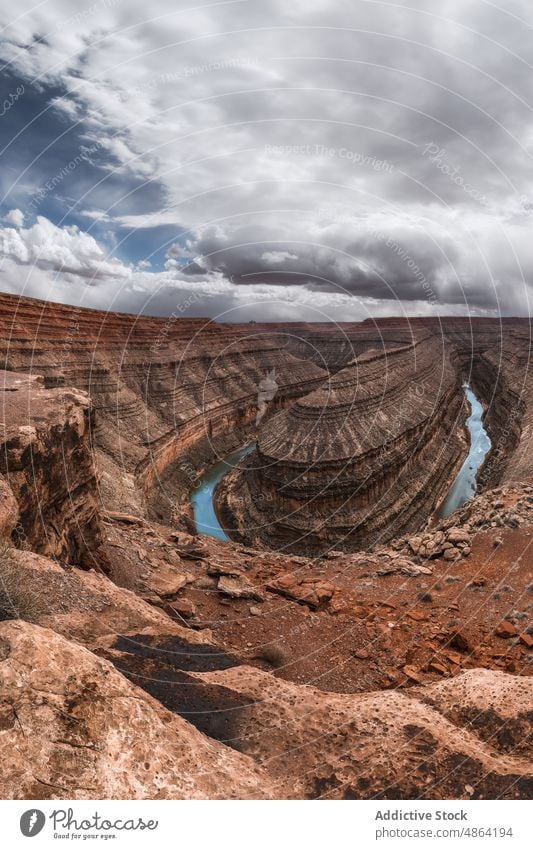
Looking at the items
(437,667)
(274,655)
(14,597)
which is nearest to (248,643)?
(274,655)

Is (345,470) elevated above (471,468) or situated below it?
below

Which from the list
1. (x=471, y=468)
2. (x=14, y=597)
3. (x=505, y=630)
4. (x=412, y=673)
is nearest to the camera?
(x=14, y=597)

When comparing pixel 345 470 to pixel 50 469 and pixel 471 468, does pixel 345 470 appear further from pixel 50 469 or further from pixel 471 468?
pixel 50 469

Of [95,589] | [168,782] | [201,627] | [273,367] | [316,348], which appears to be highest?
[316,348]

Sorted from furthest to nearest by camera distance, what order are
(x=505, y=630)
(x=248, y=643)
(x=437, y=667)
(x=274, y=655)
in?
(x=505, y=630)
(x=248, y=643)
(x=274, y=655)
(x=437, y=667)

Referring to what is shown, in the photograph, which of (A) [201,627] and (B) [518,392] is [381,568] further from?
(B) [518,392]
